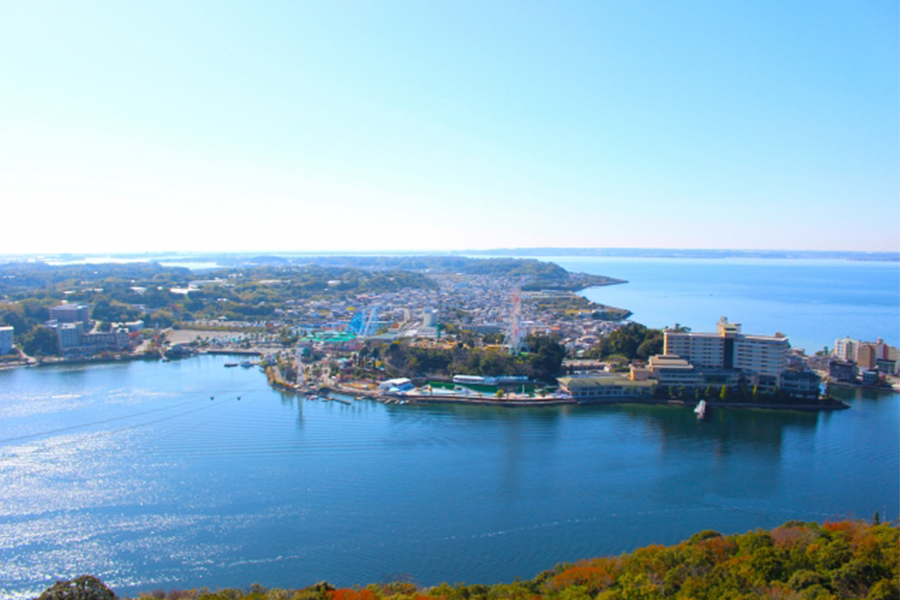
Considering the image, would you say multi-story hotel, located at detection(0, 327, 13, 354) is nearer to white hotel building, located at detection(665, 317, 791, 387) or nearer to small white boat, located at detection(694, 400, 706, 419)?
white hotel building, located at detection(665, 317, 791, 387)

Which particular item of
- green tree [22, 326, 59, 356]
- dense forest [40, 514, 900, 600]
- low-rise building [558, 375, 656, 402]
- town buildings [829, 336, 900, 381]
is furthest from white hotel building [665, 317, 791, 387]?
green tree [22, 326, 59, 356]

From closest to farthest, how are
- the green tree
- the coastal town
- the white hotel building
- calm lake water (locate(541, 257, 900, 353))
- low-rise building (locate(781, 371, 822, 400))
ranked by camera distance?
low-rise building (locate(781, 371, 822, 400))
the coastal town
the white hotel building
the green tree
calm lake water (locate(541, 257, 900, 353))

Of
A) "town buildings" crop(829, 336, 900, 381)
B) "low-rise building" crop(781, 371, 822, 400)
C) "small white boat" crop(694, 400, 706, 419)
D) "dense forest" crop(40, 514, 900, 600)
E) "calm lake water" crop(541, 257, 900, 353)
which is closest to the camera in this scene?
"dense forest" crop(40, 514, 900, 600)

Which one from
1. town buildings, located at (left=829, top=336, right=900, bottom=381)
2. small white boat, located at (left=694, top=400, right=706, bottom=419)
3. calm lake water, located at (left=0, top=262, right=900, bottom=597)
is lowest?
calm lake water, located at (left=0, top=262, right=900, bottom=597)

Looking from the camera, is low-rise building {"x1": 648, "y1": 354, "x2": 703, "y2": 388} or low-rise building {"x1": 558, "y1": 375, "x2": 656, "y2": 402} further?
low-rise building {"x1": 648, "y1": 354, "x2": 703, "y2": 388}

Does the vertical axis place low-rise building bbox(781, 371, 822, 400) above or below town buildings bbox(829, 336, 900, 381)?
below

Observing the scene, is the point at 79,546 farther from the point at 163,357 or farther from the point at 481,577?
the point at 163,357

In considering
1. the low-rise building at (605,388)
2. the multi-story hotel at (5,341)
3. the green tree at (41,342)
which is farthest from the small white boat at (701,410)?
the multi-story hotel at (5,341)
